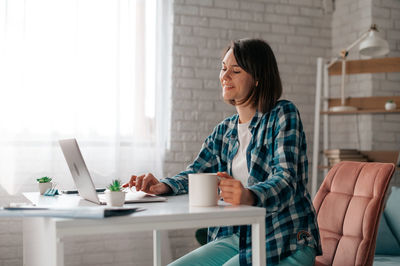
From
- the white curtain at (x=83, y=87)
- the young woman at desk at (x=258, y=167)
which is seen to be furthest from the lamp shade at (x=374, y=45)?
the young woman at desk at (x=258, y=167)

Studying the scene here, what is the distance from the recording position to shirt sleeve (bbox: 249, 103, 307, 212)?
4.23ft

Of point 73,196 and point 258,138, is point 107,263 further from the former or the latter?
point 258,138

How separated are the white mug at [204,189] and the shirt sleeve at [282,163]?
12 centimetres

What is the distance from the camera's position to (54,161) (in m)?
3.11

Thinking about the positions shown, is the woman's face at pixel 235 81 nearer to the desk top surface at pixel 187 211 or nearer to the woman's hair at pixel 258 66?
the woman's hair at pixel 258 66

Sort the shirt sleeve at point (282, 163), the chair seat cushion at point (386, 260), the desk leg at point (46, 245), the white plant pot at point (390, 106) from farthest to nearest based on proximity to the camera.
Answer: the white plant pot at point (390, 106), the chair seat cushion at point (386, 260), the shirt sleeve at point (282, 163), the desk leg at point (46, 245)

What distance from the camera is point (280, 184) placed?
4.33ft

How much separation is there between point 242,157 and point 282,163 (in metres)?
0.25

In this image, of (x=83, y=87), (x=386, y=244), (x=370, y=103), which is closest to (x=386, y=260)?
(x=386, y=244)

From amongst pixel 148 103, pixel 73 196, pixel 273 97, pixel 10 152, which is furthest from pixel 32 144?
pixel 273 97

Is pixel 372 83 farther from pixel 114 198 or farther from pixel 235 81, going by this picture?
pixel 114 198

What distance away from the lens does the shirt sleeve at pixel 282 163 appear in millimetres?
1289

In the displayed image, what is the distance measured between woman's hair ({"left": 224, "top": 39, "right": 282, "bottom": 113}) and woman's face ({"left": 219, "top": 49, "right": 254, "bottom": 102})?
13 mm

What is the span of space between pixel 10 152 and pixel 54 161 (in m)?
0.27
